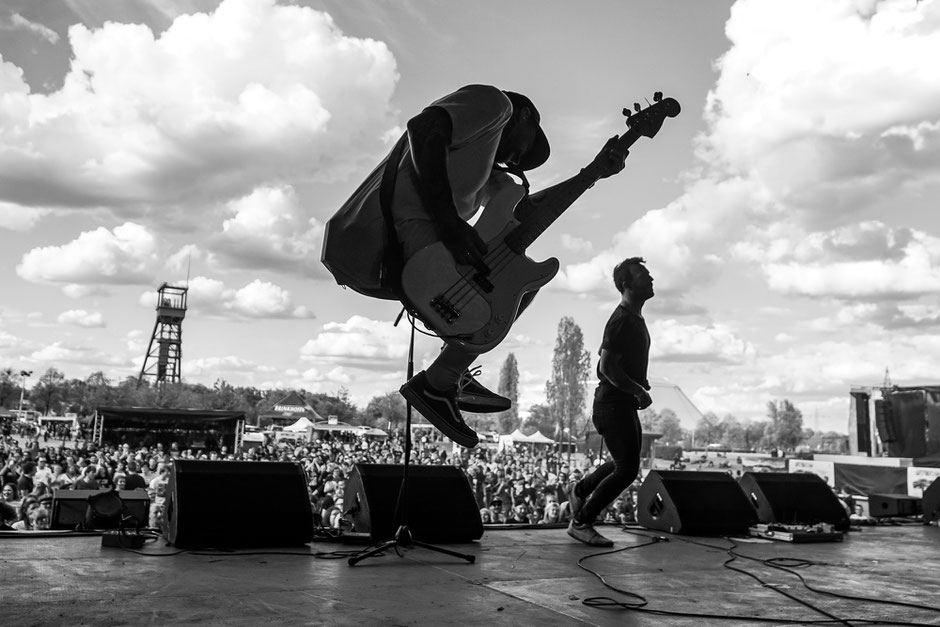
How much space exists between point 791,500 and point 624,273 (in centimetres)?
268

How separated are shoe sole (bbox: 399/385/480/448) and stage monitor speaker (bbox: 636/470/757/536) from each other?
2.89 metres

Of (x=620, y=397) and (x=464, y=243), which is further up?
(x=464, y=243)

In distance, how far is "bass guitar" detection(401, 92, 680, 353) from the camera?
2.78m

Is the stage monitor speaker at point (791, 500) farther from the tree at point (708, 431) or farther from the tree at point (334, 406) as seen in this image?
the tree at point (708, 431)

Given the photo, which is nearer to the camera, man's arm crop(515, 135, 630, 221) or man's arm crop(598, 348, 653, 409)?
man's arm crop(515, 135, 630, 221)

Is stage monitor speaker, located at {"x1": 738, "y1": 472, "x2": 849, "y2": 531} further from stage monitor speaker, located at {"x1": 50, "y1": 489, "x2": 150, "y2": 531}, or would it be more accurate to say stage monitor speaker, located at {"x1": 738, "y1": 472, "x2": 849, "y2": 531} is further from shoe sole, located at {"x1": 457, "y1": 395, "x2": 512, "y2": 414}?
stage monitor speaker, located at {"x1": 50, "y1": 489, "x2": 150, "y2": 531}

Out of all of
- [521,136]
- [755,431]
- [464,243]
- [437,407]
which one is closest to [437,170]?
[464,243]

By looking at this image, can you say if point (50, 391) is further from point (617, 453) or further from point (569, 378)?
point (617, 453)

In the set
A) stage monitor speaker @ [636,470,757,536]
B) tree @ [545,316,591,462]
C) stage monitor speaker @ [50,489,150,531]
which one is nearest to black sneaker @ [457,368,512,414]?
stage monitor speaker @ [50,489,150,531]

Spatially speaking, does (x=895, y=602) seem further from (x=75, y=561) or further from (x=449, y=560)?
(x=75, y=561)

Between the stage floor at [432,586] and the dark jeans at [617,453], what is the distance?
35 cm

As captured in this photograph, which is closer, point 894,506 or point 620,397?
point 620,397

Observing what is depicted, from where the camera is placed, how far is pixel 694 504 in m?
5.49

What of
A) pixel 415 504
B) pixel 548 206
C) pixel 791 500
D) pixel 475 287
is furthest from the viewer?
pixel 791 500
